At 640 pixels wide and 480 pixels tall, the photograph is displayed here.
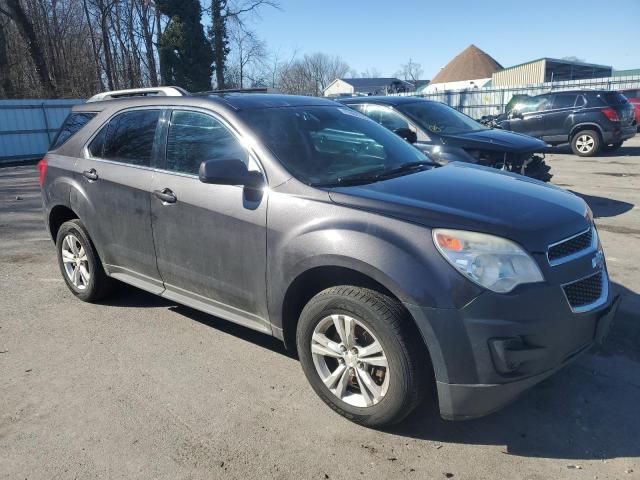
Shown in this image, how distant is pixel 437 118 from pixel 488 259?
6185 mm

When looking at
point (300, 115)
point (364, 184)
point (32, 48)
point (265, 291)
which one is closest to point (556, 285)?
point (364, 184)

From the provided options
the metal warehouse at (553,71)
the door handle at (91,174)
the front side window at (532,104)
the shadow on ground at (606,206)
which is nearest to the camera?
the door handle at (91,174)

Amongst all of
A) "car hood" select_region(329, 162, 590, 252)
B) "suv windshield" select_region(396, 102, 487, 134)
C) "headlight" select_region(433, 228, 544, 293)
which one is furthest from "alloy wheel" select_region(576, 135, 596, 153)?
"headlight" select_region(433, 228, 544, 293)

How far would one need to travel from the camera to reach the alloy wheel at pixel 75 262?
4.79 metres

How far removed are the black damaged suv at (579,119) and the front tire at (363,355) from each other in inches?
524

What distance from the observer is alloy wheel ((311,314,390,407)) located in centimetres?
284

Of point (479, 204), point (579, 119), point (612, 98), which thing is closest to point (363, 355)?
point (479, 204)

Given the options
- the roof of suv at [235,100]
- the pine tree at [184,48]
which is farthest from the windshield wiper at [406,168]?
the pine tree at [184,48]

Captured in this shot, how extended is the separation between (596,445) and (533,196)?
1397 millimetres

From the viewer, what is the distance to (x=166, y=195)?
3.78 meters

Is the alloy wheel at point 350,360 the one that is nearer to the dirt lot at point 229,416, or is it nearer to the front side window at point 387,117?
the dirt lot at point 229,416

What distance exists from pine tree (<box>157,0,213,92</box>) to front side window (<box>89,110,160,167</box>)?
1125 inches

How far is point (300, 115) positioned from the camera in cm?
396

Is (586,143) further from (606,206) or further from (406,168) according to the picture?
(406,168)
